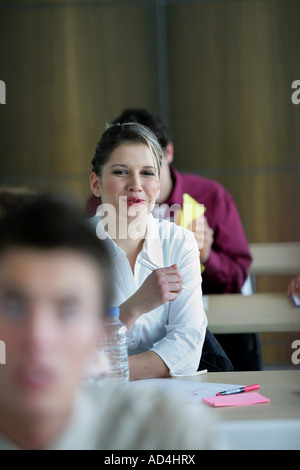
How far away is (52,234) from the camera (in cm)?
46

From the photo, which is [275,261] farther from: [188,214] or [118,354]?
[118,354]

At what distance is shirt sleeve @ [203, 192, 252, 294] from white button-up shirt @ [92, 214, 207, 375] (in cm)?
93

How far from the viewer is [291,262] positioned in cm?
287

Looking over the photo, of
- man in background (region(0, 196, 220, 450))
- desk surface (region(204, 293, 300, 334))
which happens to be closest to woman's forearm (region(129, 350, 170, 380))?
desk surface (region(204, 293, 300, 334))

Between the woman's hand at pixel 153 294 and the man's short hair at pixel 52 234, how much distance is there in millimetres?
848

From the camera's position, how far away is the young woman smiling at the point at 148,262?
1.33 meters

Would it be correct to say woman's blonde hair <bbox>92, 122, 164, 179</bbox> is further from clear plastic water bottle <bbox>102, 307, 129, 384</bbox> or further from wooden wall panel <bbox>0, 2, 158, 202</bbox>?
wooden wall panel <bbox>0, 2, 158, 202</bbox>

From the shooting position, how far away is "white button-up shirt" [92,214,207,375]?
55.1 inches

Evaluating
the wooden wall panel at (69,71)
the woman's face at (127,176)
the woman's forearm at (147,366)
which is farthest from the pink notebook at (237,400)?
the wooden wall panel at (69,71)

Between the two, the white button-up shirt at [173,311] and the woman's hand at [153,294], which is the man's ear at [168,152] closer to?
the white button-up shirt at [173,311]

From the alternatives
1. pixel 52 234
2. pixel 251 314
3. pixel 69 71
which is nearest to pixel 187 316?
pixel 251 314

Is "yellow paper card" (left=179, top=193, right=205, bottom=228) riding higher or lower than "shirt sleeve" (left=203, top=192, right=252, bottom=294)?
higher

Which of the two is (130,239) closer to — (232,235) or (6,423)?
(6,423)

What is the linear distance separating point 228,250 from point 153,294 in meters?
1.27
